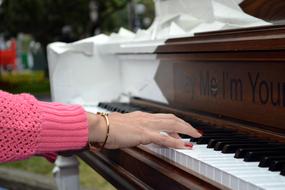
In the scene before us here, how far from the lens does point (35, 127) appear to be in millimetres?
1571

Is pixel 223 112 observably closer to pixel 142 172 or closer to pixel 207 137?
pixel 207 137

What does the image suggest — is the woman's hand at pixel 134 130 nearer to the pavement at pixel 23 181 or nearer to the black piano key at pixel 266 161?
the black piano key at pixel 266 161

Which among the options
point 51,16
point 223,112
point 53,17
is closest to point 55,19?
point 53,17

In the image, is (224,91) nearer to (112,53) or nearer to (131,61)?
(131,61)

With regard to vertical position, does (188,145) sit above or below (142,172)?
above

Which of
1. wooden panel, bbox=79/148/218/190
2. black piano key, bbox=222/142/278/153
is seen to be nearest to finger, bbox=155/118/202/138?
wooden panel, bbox=79/148/218/190

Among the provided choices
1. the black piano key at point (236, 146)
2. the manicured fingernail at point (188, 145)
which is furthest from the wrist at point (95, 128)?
the black piano key at point (236, 146)

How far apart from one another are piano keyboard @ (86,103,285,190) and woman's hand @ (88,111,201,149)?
0.05 meters

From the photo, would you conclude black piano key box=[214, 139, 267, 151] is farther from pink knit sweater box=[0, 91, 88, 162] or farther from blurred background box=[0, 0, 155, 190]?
blurred background box=[0, 0, 155, 190]

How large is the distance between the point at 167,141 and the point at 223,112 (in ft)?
1.51

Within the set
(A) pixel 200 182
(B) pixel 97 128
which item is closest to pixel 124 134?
(B) pixel 97 128

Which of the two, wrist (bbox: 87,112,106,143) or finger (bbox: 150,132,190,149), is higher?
wrist (bbox: 87,112,106,143)

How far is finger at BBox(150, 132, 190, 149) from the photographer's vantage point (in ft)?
5.65

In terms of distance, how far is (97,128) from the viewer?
1665 millimetres
